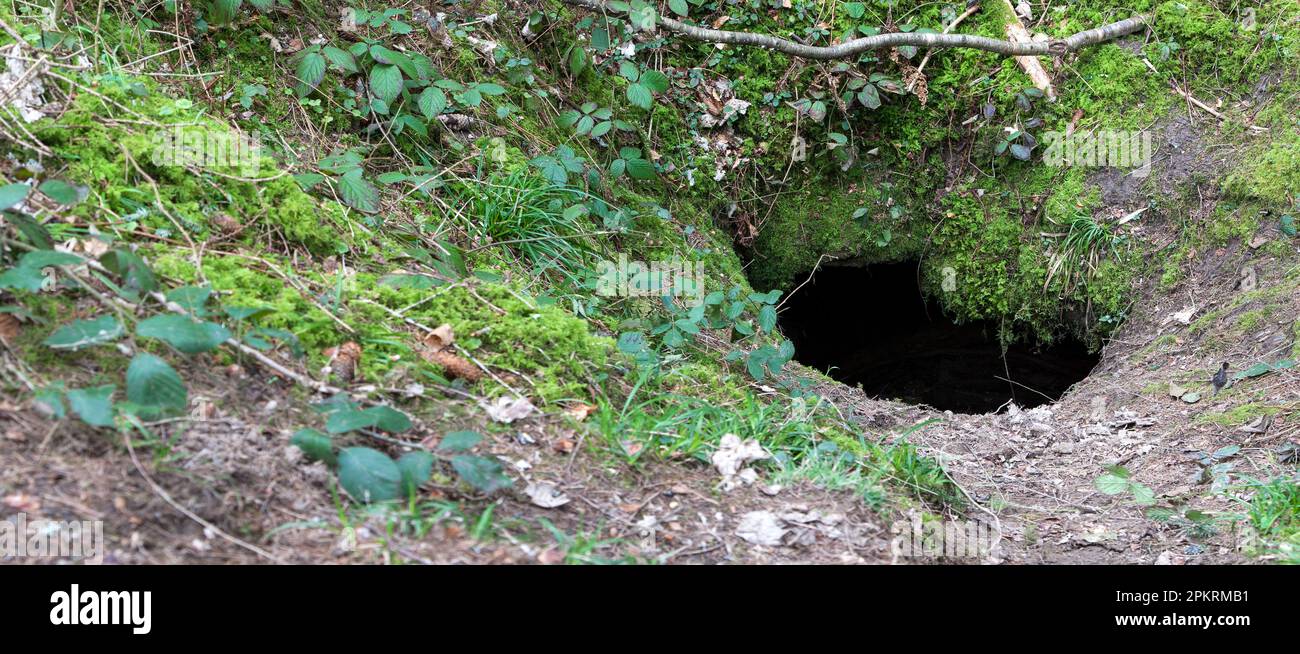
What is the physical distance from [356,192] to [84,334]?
1.33 m

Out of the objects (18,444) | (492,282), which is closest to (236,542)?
(18,444)

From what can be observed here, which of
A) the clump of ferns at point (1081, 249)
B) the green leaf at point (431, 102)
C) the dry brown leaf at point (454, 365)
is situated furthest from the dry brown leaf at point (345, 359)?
the clump of ferns at point (1081, 249)

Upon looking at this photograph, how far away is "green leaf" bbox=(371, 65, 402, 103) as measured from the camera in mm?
3572

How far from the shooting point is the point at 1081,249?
4957mm

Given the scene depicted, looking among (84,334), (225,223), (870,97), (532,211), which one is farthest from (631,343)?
(870,97)

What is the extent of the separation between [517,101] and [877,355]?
11.4 ft

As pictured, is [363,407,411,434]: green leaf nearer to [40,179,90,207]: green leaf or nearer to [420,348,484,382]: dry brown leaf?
[420,348,484,382]: dry brown leaf

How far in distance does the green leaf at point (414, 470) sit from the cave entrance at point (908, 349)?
3864 millimetres

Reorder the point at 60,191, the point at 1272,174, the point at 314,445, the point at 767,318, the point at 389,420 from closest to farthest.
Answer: the point at 314,445, the point at 389,420, the point at 60,191, the point at 767,318, the point at 1272,174

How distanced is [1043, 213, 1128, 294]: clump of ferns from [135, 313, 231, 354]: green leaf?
462 centimetres

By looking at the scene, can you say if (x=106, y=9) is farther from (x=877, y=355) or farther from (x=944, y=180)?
(x=877, y=355)

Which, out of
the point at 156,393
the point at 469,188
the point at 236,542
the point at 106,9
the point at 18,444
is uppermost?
the point at 106,9

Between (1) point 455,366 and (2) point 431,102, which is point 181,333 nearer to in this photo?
(1) point 455,366

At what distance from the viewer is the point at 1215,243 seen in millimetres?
4539
